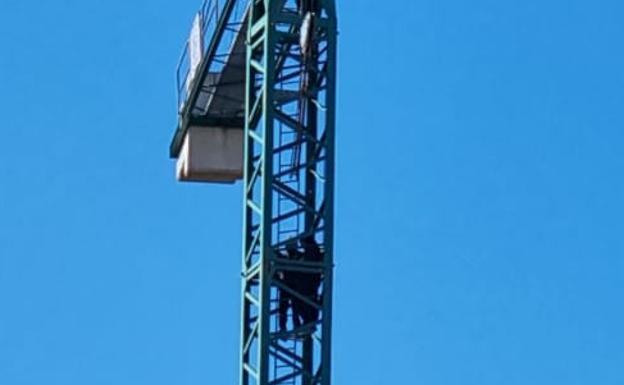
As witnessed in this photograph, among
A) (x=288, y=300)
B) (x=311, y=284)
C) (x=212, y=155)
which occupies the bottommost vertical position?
(x=288, y=300)

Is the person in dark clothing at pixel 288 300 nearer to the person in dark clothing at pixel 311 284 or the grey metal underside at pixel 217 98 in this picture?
the person in dark clothing at pixel 311 284

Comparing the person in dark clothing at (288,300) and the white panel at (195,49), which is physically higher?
the white panel at (195,49)

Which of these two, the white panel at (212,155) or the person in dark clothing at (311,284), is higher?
the white panel at (212,155)

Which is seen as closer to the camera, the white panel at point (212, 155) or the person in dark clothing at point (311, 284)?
the person in dark clothing at point (311, 284)

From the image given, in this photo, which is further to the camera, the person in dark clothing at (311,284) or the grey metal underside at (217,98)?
the grey metal underside at (217,98)

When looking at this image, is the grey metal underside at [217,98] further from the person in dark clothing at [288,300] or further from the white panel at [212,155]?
Answer: the person in dark clothing at [288,300]

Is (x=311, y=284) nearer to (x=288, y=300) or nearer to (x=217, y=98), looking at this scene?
(x=288, y=300)

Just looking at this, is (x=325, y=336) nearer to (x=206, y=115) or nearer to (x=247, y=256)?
(x=247, y=256)

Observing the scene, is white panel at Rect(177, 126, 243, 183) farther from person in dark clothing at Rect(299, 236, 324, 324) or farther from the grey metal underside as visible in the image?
person in dark clothing at Rect(299, 236, 324, 324)

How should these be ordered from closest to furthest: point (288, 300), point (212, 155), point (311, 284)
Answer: point (311, 284) < point (288, 300) < point (212, 155)

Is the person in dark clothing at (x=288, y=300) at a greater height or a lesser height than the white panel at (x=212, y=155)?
lesser

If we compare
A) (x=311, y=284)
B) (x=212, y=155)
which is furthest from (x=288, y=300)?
(x=212, y=155)

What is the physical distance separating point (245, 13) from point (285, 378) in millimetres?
7212

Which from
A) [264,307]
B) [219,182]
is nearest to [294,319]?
[264,307]
